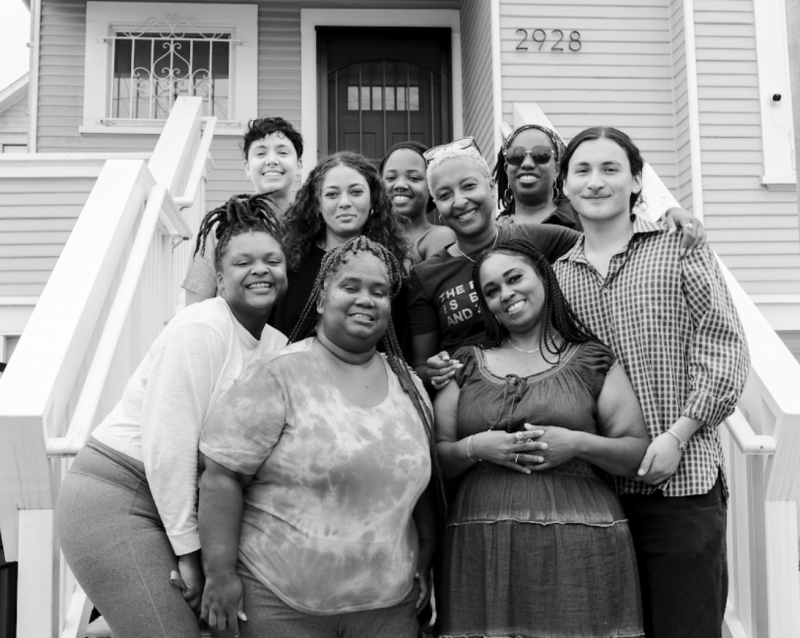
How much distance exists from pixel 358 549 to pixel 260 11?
691 centimetres

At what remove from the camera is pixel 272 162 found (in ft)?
12.1

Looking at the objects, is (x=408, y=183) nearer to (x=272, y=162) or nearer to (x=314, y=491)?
(x=272, y=162)

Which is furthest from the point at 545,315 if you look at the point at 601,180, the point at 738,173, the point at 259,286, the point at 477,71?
the point at 477,71

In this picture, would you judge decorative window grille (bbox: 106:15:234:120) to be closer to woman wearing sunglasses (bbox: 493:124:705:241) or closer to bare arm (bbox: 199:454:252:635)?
woman wearing sunglasses (bbox: 493:124:705:241)

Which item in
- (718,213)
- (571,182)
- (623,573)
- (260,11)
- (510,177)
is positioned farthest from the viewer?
(260,11)

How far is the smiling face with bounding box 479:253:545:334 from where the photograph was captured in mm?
2223

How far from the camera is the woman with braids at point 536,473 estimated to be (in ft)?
6.38

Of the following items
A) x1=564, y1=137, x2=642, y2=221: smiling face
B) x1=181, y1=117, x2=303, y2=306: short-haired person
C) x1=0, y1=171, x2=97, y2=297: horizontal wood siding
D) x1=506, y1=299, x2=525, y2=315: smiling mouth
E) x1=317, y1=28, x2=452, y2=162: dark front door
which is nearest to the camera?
x1=506, y1=299, x2=525, y2=315: smiling mouth

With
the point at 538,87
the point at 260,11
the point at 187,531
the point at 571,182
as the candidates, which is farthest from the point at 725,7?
the point at 187,531

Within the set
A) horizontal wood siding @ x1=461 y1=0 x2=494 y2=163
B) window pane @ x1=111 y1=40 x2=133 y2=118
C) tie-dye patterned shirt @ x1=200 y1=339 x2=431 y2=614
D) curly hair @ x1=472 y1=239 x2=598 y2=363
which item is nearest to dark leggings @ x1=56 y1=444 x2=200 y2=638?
tie-dye patterned shirt @ x1=200 y1=339 x2=431 y2=614

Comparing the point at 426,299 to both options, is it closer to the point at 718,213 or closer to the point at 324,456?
the point at 324,456

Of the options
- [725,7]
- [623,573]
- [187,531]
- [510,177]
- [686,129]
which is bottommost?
[623,573]

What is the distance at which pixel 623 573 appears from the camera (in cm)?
198

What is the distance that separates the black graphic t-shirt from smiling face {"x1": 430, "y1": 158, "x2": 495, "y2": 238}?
0.11 metres
